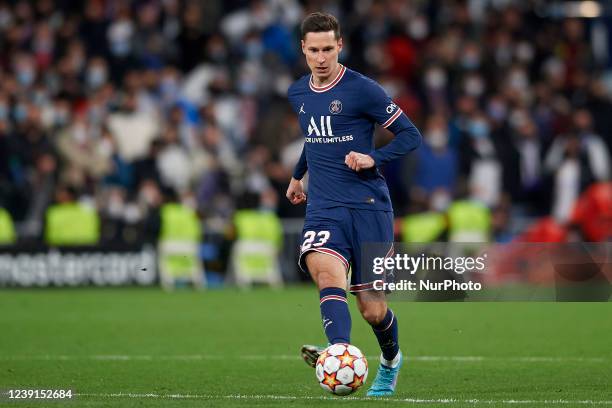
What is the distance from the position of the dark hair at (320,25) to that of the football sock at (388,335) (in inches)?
70.9

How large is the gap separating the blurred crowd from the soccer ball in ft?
43.2

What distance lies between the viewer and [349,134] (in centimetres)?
867

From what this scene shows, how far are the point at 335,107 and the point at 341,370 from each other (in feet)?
5.61

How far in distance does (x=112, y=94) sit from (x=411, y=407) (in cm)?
1521

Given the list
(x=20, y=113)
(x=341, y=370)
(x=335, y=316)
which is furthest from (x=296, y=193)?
(x=20, y=113)

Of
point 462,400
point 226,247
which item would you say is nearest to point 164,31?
point 226,247

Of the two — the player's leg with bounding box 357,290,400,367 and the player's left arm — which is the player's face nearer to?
the player's left arm

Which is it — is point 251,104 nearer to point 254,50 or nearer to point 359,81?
point 254,50

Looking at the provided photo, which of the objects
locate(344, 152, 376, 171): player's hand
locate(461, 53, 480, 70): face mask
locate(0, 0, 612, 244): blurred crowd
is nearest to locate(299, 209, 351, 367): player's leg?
locate(344, 152, 376, 171): player's hand

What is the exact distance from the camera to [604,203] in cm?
2091

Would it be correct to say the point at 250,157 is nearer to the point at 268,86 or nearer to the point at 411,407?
the point at 268,86

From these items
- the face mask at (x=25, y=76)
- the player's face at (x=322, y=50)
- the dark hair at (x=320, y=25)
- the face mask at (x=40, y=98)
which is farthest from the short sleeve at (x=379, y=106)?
the face mask at (x=25, y=76)

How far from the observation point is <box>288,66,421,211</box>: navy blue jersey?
8.63 m

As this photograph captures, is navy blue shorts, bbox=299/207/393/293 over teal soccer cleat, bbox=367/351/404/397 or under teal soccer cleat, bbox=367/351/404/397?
over
